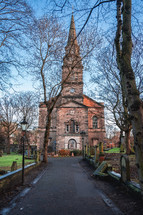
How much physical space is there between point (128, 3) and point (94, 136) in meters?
36.1

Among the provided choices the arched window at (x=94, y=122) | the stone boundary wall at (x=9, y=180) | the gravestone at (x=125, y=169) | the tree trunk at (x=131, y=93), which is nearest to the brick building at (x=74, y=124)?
the arched window at (x=94, y=122)

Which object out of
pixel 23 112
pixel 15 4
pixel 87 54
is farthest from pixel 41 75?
pixel 23 112

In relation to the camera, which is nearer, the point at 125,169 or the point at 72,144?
the point at 125,169

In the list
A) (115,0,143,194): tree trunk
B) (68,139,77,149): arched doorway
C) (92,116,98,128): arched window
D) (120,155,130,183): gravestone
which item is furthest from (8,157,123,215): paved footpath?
(92,116,98,128): arched window

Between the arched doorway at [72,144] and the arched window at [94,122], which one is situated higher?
the arched window at [94,122]

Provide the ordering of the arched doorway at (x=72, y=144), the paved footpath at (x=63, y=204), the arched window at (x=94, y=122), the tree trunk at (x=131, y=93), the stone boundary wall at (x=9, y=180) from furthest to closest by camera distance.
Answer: the arched window at (x=94, y=122) < the arched doorway at (x=72, y=144) < the stone boundary wall at (x=9, y=180) < the paved footpath at (x=63, y=204) < the tree trunk at (x=131, y=93)

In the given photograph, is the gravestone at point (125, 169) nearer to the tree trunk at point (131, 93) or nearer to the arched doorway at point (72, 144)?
the tree trunk at point (131, 93)

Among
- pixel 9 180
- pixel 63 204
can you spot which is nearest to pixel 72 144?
pixel 9 180

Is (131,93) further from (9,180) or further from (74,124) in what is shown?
(74,124)

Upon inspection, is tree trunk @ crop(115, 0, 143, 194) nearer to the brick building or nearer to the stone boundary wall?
the stone boundary wall

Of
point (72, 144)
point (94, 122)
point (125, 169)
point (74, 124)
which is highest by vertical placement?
point (94, 122)

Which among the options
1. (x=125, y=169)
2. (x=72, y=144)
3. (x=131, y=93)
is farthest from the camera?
(x=72, y=144)

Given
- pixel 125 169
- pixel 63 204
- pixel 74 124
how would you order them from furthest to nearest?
pixel 74 124
pixel 125 169
pixel 63 204

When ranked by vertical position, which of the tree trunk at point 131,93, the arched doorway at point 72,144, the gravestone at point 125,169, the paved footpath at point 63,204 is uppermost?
the tree trunk at point 131,93
